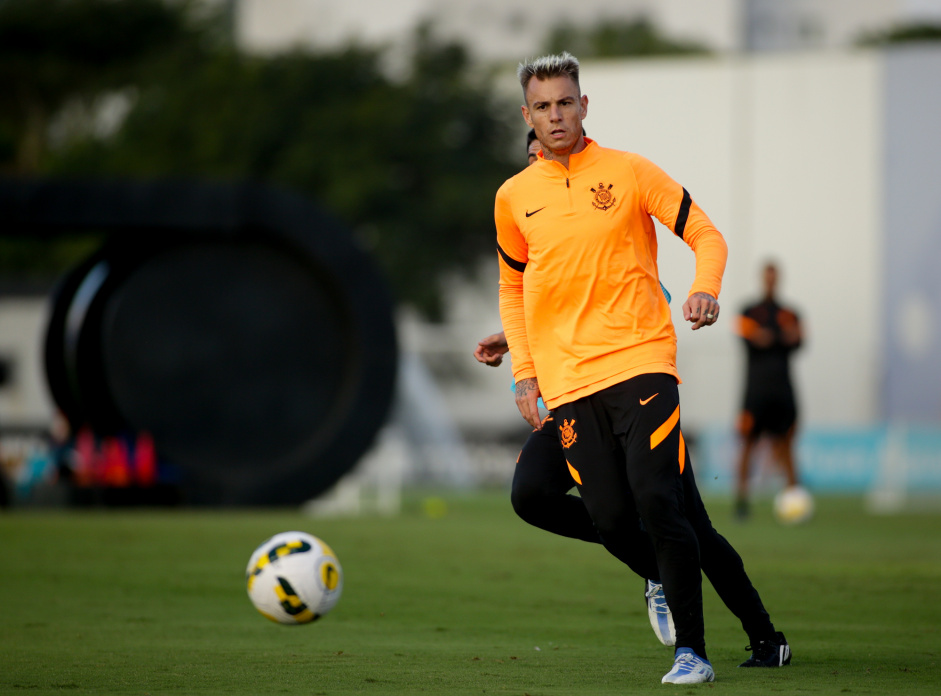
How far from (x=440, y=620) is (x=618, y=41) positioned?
42306 millimetres

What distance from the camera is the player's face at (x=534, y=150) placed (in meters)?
6.25

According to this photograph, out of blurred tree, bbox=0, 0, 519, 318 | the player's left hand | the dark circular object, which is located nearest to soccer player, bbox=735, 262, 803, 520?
the dark circular object

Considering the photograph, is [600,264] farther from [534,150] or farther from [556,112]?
[534,150]

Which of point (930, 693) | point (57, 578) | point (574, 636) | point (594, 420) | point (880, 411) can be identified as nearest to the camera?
point (930, 693)

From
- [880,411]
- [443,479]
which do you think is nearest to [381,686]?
[443,479]

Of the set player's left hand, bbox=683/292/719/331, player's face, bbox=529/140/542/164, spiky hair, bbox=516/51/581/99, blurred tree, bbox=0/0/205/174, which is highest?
blurred tree, bbox=0/0/205/174

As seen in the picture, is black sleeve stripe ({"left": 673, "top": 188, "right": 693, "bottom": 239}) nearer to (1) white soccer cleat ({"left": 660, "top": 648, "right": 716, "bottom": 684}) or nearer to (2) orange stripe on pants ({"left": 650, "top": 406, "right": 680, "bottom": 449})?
(2) orange stripe on pants ({"left": 650, "top": 406, "right": 680, "bottom": 449})

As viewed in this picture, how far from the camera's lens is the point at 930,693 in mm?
5230

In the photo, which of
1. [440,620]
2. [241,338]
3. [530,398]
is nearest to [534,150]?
[530,398]

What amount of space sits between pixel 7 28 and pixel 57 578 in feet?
131

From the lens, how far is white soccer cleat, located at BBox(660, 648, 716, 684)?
5387 millimetres

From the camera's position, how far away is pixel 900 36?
47125 mm

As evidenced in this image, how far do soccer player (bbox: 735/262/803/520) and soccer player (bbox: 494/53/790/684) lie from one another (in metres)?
9.92

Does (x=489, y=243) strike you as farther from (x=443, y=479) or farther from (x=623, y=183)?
(x=623, y=183)
